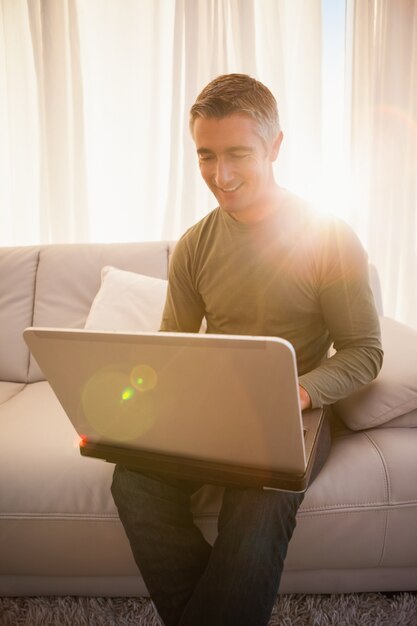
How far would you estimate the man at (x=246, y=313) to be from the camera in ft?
2.34

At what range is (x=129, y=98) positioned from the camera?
84.0 inches

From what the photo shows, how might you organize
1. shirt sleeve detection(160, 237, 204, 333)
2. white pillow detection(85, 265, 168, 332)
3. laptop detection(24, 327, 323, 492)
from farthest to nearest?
1. white pillow detection(85, 265, 168, 332)
2. shirt sleeve detection(160, 237, 204, 333)
3. laptop detection(24, 327, 323, 492)

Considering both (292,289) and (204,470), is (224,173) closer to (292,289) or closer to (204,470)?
(292,289)

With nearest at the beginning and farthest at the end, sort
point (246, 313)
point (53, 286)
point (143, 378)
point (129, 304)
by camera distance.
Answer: point (143, 378) < point (246, 313) < point (129, 304) < point (53, 286)

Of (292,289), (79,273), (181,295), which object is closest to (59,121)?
(79,273)

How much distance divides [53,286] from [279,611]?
132cm

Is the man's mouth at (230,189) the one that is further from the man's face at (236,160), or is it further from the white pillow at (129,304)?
the white pillow at (129,304)

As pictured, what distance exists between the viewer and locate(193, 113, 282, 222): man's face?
933 mm

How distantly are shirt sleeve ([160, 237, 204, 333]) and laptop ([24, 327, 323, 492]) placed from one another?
447mm

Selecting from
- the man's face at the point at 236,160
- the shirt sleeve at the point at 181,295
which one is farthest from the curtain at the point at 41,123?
the man's face at the point at 236,160

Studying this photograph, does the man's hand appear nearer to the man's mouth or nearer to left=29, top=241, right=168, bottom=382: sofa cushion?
the man's mouth

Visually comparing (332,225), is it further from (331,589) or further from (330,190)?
(330,190)

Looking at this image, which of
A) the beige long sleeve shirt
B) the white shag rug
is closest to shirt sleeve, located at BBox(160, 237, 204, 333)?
the beige long sleeve shirt

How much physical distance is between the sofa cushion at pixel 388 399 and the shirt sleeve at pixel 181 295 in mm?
465
